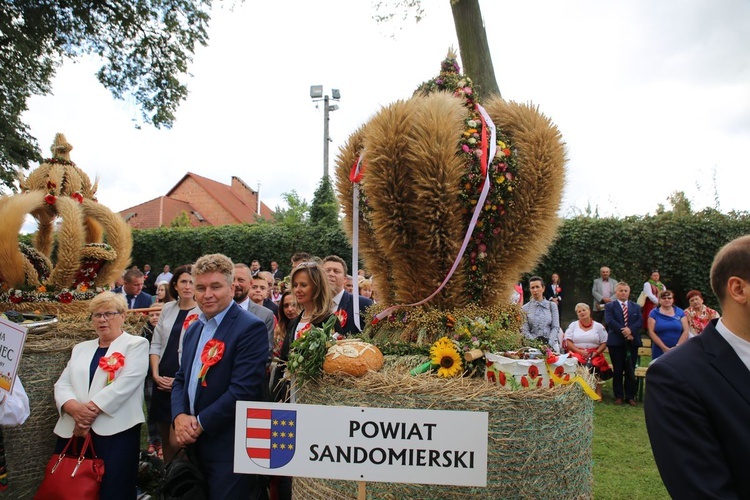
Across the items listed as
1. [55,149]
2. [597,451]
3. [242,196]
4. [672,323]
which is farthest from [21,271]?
[242,196]

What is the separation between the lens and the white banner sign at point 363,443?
2.16m

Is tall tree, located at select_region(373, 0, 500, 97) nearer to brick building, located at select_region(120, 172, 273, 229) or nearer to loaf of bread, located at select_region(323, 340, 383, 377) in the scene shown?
loaf of bread, located at select_region(323, 340, 383, 377)

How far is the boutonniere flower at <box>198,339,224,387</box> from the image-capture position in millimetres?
3219

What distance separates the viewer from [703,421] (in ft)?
5.29

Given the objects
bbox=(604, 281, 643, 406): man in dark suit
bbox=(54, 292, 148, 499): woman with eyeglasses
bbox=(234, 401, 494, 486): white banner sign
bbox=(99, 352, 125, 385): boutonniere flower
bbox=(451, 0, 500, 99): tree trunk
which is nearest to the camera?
bbox=(234, 401, 494, 486): white banner sign

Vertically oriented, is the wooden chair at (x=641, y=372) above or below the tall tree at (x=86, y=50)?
below

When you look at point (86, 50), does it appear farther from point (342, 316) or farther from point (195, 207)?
point (195, 207)

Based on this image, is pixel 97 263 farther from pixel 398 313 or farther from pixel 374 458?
pixel 374 458

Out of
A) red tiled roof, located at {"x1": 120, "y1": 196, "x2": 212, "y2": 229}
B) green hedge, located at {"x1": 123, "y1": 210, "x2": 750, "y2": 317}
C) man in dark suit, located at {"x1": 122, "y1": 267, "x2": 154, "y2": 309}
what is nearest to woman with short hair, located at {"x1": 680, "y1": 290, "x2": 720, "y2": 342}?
green hedge, located at {"x1": 123, "y1": 210, "x2": 750, "y2": 317}

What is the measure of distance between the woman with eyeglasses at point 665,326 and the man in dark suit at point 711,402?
6.69m

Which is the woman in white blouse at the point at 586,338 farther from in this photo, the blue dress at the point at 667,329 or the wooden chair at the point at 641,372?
the blue dress at the point at 667,329

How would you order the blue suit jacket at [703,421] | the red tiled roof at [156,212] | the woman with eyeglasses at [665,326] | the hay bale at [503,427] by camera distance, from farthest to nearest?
1. the red tiled roof at [156,212]
2. the woman with eyeglasses at [665,326]
3. the hay bale at [503,427]
4. the blue suit jacket at [703,421]

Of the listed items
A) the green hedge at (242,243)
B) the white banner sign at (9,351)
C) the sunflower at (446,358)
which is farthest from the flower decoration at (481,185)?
the green hedge at (242,243)

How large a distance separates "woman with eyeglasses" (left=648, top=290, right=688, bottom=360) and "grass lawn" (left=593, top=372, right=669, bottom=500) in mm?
1049
